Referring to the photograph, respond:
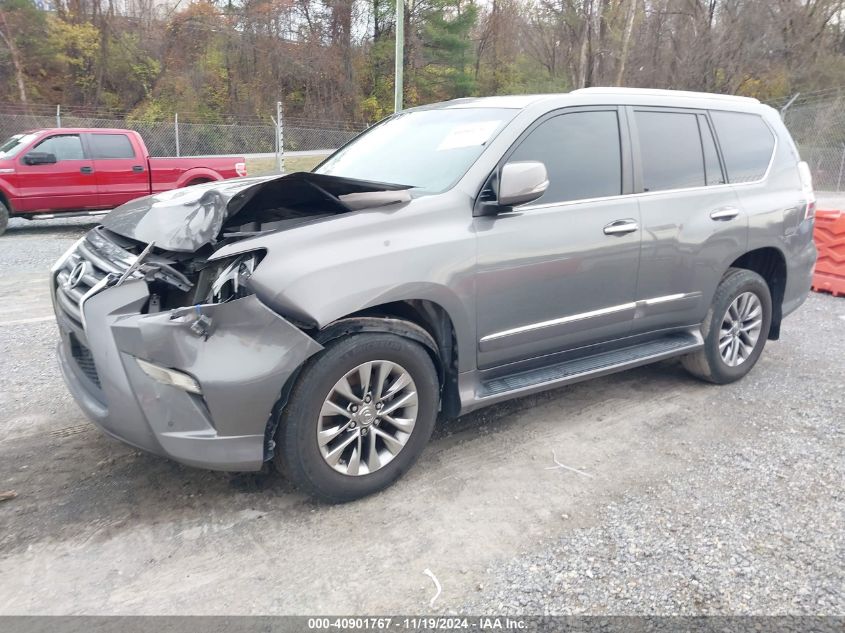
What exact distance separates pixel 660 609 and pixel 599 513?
0.64 m

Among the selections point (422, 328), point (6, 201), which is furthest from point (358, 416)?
point (6, 201)

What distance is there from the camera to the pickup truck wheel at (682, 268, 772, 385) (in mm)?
4492

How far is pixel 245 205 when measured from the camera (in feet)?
9.98

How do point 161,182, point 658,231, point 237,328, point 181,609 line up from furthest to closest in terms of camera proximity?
1. point 161,182
2. point 658,231
3. point 237,328
4. point 181,609

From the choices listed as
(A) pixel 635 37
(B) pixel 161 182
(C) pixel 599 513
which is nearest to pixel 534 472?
(C) pixel 599 513

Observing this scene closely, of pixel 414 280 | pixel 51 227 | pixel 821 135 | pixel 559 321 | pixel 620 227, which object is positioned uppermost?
pixel 821 135

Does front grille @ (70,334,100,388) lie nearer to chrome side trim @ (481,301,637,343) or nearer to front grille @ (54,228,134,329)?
front grille @ (54,228,134,329)

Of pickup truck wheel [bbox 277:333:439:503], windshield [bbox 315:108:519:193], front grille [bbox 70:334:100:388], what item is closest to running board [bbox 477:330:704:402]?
pickup truck wheel [bbox 277:333:439:503]

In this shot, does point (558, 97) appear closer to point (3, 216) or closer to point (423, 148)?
point (423, 148)

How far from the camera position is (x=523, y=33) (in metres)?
38.6

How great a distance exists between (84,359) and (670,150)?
3.61 meters

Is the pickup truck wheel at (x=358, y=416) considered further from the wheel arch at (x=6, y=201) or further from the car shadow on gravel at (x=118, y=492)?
the wheel arch at (x=6, y=201)

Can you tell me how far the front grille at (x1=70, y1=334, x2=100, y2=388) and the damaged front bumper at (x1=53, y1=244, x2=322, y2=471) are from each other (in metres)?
0.23

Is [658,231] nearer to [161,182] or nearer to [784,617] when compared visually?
[784,617]
